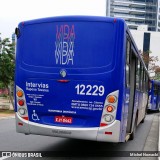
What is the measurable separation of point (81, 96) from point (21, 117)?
5.18 feet

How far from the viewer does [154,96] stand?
3147 centimetres

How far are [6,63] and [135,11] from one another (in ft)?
398

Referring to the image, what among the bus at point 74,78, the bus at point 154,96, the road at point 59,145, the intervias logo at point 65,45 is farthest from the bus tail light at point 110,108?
the bus at point 154,96

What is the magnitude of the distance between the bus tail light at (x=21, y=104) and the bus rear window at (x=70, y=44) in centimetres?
71

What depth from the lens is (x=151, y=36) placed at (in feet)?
392

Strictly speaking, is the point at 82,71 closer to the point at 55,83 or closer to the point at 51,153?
the point at 55,83

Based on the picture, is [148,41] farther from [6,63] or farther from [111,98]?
[111,98]

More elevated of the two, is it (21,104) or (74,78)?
(74,78)

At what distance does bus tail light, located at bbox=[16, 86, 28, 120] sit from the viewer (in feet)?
28.2

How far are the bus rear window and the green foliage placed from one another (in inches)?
852

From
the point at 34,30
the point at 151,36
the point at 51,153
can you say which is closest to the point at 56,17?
the point at 34,30

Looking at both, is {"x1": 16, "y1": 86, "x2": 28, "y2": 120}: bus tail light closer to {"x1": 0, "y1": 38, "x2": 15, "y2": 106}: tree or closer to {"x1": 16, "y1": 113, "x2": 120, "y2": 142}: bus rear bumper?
{"x1": 16, "y1": 113, "x2": 120, "y2": 142}: bus rear bumper

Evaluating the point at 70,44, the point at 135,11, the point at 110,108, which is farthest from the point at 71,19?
the point at 135,11

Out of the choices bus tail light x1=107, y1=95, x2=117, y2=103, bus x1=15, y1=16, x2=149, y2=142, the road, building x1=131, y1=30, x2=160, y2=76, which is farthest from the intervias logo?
building x1=131, y1=30, x2=160, y2=76
